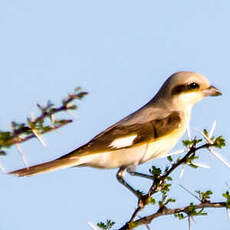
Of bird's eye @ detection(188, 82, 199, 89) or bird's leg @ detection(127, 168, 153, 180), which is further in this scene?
bird's eye @ detection(188, 82, 199, 89)

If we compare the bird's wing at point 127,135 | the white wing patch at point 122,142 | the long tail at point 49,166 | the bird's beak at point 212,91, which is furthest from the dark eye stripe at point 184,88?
the long tail at point 49,166

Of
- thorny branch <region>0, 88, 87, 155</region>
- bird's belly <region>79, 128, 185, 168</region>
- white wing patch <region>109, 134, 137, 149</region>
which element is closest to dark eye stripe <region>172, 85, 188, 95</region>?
bird's belly <region>79, 128, 185, 168</region>

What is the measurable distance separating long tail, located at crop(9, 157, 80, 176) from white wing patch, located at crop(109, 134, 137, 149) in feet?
1.88

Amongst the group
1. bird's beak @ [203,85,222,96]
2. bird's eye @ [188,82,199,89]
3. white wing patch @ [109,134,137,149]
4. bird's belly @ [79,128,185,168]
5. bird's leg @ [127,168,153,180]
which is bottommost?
bird's leg @ [127,168,153,180]

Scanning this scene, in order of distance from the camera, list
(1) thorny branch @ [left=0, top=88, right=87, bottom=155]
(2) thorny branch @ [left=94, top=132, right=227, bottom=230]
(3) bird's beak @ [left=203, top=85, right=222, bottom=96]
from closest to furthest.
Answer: (1) thorny branch @ [left=0, top=88, right=87, bottom=155], (2) thorny branch @ [left=94, top=132, right=227, bottom=230], (3) bird's beak @ [left=203, top=85, right=222, bottom=96]

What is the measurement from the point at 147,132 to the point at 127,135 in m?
0.22

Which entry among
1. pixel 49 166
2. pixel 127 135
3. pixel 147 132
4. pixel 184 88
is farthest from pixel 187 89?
pixel 49 166

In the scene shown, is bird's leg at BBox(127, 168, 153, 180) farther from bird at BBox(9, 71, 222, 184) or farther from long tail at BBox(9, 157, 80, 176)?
long tail at BBox(9, 157, 80, 176)

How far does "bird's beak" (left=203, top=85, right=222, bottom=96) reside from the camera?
5781 millimetres

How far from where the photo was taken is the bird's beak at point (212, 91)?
19.0ft

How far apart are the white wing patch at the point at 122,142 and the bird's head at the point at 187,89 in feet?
3.44

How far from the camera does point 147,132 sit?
17.2ft

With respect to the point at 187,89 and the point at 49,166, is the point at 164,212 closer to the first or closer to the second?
the point at 49,166

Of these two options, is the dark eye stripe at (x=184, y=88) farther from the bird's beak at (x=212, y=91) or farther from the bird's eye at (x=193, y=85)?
the bird's beak at (x=212, y=91)
